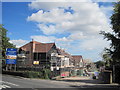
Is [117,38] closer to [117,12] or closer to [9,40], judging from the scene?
[117,12]

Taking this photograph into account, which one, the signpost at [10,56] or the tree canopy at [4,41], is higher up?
the tree canopy at [4,41]

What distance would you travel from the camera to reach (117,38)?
23.8 meters

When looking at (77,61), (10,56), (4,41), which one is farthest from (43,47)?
(77,61)

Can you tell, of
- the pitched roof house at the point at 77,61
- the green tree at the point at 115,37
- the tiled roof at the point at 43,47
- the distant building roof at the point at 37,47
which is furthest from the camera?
the pitched roof house at the point at 77,61

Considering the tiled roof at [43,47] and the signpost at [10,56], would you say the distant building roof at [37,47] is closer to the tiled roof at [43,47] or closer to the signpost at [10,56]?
the tiled roof at [43,47]

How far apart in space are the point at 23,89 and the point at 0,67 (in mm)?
30095

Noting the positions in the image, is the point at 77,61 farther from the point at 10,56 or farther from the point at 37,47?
the point at 10,56

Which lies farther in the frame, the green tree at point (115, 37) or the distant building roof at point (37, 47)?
the distant building roof at point (37, 47)

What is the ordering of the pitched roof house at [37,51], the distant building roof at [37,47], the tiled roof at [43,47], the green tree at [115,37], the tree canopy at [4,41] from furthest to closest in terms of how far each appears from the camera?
the distant building roof at [37,47] < the tiled roof at [43,47] < the pitched roof house at [37,51] < the tree canopy at [4,41] < the green tree at [115,37]

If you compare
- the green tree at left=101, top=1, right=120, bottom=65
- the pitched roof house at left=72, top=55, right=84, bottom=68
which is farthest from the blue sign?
the pitched roof house at left=72, top=55, right=84, bottom=68

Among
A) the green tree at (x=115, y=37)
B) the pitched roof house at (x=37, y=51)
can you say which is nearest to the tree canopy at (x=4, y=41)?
the pitched roof house at (x=37, y=51)

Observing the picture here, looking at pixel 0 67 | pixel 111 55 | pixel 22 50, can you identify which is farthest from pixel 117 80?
pixel 22 50

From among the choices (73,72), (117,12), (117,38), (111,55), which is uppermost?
(117,12)

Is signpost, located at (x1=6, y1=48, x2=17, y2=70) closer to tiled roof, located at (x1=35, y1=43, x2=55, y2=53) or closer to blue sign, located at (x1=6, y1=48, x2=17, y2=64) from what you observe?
blue sign, located at (x1=6, y1=48, x2=17, y2=64)
